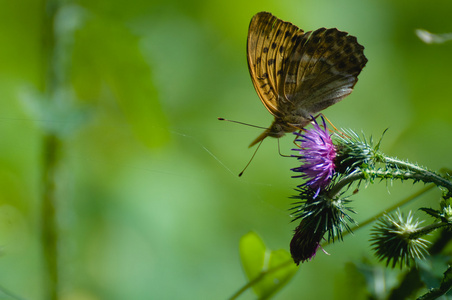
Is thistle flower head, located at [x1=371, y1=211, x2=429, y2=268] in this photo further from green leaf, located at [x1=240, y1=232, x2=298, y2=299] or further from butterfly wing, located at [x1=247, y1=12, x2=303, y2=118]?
butterfly wing, located at [x1=247, y1=12, x2=303, y2=118]

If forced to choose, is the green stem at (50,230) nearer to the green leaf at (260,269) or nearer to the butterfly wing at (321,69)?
the green leaf at (260,269)

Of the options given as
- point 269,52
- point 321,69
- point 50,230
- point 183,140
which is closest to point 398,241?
point 321,69

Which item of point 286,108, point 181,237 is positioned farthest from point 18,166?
point 286,108

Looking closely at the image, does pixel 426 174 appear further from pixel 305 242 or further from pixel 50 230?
pixel 50 230

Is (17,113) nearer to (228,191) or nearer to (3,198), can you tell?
(3,198)

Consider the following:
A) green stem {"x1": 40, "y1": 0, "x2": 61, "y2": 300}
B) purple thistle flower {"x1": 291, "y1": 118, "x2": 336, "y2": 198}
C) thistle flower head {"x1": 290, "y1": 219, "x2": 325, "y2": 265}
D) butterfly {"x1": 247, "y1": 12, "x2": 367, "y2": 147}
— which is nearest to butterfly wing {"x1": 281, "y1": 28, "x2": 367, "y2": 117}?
butterfly {"x1": 247, "y1": 12, "x2": 367, "y2": 147}

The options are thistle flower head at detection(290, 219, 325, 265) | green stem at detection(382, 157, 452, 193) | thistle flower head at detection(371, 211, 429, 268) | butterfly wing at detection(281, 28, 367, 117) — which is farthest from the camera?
butterfly wing at detection(281, 28, 367, 117)
